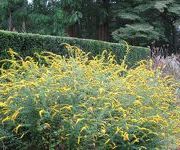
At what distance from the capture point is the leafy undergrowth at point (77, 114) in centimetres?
343

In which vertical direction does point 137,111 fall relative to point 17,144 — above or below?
above

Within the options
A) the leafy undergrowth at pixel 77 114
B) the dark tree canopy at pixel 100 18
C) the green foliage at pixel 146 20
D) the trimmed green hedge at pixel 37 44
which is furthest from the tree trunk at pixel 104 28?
the leafy undergrowth at pixel 77 114

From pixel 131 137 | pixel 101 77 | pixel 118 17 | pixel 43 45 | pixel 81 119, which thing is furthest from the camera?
pixel 118 17

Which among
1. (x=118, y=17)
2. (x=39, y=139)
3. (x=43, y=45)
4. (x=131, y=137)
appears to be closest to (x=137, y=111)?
(x=131, y=137)

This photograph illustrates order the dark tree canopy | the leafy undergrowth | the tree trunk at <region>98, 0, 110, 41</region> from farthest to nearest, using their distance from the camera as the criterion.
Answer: the tree trunk at <region>98, 0, 110, 41</region>
the dark tree canopy
the leafy undergrowth

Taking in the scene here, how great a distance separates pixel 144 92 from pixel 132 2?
19.1 m

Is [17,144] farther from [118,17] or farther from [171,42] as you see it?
[171,42]

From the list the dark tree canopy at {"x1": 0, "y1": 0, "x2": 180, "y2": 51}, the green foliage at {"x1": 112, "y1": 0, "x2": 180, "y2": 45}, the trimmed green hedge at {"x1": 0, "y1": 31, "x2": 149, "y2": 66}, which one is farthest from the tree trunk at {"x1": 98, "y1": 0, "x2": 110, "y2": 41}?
the trimmed green hedge at {"x1": 0, "y1": 31, "x2": 149, "y2": 66}

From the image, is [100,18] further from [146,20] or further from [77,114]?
[77,114]

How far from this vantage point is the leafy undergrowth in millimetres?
3432

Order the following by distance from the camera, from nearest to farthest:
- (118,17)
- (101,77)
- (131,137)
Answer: (131,137) < (101,77) < (118,17)

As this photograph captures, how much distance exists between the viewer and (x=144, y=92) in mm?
3977

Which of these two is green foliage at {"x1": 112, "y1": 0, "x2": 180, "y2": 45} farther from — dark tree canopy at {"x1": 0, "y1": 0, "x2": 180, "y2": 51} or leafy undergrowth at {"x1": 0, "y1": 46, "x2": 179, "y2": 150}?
leafy undergrowth at {"x1": 0, "y1": 46, "x2": 179, "y2": 150}

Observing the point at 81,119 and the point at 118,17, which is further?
the point at 118,17
